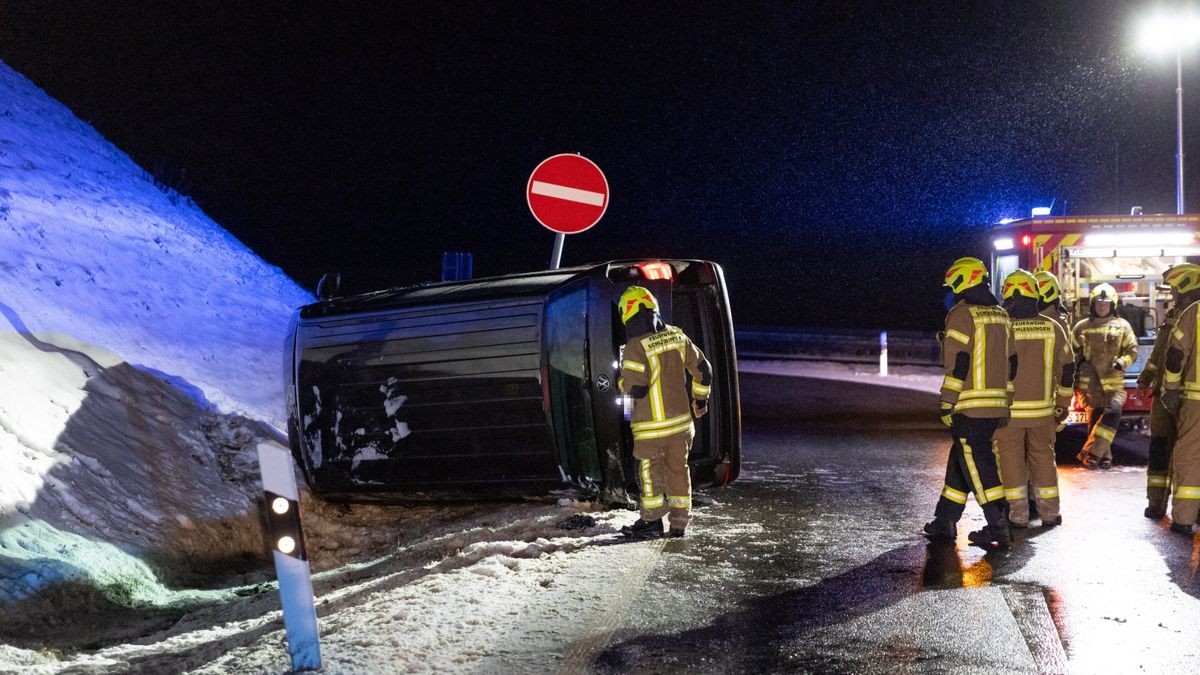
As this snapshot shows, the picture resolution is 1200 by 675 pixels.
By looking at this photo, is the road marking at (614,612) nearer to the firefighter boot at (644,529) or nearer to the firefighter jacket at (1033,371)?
the firefighter boot at (644,529)

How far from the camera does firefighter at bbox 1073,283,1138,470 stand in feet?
33.1

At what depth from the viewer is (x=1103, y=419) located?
1006 cm

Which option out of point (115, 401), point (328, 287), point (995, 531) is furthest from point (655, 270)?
point (115, 401)

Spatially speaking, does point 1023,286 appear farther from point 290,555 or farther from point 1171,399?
point 290,555

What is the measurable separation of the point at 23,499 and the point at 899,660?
4624 millimetres

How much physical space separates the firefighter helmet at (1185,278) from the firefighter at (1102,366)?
236 cm

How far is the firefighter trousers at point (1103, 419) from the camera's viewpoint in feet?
32.6

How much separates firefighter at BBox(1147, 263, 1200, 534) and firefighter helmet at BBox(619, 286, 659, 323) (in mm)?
3554

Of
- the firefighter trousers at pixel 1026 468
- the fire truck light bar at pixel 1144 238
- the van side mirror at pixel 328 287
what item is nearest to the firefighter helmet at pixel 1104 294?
the fire truck light bar at pixel 1144 238

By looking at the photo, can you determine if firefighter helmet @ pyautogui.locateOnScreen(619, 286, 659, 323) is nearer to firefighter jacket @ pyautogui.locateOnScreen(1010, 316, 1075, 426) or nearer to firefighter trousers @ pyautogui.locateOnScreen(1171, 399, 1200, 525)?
firefighter jacket @ pyautogui.locateOnScreen(1010, 316, 1075, 426)

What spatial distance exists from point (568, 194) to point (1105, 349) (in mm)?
5232

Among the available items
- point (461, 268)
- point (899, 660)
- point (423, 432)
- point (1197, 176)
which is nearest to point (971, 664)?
point (899, 660)

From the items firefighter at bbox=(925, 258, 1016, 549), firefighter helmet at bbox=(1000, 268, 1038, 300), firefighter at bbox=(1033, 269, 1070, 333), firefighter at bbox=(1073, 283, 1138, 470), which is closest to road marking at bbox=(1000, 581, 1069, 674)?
firefighter at bbox=(925, 258, 1016, 549)

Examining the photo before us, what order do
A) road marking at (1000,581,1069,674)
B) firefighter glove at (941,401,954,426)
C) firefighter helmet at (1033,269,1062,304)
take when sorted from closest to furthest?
road marking at (1000,581,1069,674)
firefighter glove at (941,401,954,426)
firefighter helmet at (1033,269,1062,304)
